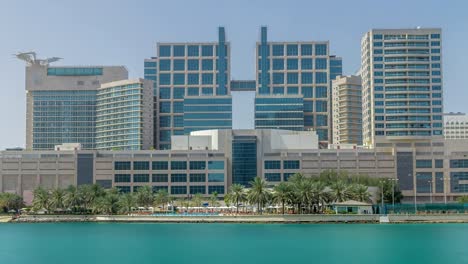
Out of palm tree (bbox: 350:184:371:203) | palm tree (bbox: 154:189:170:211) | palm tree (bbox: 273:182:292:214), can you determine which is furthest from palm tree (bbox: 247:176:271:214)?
palm tree (bbox: 154:189:170:211)

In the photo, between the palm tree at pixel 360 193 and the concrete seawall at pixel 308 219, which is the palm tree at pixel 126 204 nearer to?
the concrete seawall at pixel 308 219

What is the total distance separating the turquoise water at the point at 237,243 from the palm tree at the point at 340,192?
10.4m

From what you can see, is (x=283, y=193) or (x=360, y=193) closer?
(x=283, y=193)

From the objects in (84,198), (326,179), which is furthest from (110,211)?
(326,179)

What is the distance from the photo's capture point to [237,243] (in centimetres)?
11394

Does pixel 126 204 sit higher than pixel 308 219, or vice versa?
pixel 126 204

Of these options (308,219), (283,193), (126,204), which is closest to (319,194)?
(308,219)

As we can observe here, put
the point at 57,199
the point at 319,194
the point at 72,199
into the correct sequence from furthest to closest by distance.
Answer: the point at 57,199 < the point at 72,199 < the point at 319,194

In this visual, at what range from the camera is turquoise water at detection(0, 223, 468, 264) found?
97.6 m

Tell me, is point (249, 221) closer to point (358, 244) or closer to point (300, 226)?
point (300, 226)

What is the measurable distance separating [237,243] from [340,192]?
1918 inches

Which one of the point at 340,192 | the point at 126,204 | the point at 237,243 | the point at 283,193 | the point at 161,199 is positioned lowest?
the point at 237,243

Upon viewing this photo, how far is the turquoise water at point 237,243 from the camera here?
320 feet

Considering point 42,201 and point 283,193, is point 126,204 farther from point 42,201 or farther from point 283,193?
point 283,193
